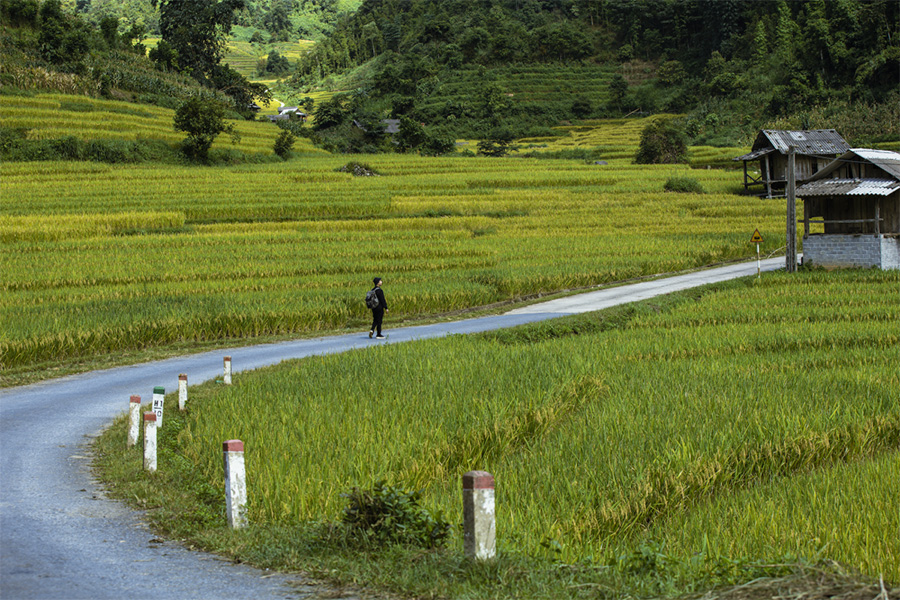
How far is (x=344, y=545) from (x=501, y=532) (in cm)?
120

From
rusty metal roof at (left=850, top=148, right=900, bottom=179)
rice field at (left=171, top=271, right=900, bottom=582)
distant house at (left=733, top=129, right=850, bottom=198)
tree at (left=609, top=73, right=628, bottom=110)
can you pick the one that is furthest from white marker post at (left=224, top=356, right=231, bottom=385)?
tree at (left=609, top=73, right=628, bottom=110)

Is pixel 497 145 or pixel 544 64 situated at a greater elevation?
pixel 544 64

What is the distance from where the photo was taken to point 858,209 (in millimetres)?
30844

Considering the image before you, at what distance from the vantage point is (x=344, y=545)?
647 cm

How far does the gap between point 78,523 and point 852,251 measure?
28.2m

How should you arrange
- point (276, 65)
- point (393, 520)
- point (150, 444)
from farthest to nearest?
point (276, 65)
point (150, 444)
point (393, 520)

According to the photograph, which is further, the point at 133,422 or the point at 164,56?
the point at 164,56

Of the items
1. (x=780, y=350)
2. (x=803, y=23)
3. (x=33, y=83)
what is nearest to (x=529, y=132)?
(x=803, y=23)

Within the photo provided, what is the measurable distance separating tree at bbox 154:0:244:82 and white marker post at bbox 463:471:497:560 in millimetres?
99338

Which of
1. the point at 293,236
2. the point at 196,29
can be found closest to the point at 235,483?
the point at 293,236

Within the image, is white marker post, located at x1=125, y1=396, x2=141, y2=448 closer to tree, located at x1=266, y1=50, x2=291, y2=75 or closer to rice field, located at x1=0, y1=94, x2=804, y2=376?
rice field, located at x1=0, y1=94, x2=804, y2=376

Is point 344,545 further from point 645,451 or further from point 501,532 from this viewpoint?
point 645,451

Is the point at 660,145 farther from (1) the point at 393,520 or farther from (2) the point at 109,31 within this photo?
(1) the point at 393,520

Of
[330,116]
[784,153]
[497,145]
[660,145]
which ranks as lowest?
[784,153]
